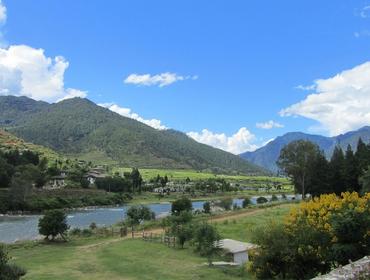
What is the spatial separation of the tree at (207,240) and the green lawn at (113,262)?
72 centimetres

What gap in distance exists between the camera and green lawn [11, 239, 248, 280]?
31.7 metres

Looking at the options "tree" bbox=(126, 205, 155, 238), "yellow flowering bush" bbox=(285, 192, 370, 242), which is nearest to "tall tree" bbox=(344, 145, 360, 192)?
"tree" bbox=(126, 205, 155, 238)

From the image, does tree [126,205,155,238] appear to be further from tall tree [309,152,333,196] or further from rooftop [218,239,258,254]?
rooftop [218,239,258,254]

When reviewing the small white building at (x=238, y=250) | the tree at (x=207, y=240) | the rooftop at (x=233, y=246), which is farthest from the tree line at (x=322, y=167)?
the small white building at (x=238, y=250)

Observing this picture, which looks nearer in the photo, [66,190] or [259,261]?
[259,261]

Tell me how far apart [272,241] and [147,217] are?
52.3 m

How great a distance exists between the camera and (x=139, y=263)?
1428 inches

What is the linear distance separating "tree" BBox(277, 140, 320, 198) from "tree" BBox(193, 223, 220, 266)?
163 feet

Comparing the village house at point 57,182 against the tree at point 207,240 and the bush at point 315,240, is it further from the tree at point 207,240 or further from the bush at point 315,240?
the bush at point 315,240

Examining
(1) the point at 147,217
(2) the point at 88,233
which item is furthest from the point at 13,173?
(2) the point at 88,233

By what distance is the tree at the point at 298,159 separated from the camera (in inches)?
3482

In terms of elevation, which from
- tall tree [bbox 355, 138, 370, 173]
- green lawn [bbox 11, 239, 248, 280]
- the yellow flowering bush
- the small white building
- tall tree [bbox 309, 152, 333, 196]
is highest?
tall tree [bbox 355, 138, 370, 173]

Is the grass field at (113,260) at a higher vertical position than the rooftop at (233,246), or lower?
lower

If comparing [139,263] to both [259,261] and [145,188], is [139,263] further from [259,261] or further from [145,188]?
[145,188]
